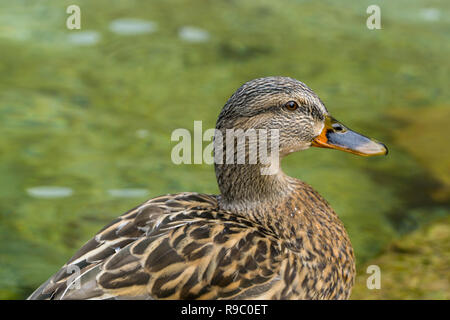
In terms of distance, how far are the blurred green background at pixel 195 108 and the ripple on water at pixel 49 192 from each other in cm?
2

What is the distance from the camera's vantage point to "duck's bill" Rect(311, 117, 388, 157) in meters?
3.43

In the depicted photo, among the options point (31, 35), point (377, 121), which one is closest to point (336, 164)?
point (377, 121)

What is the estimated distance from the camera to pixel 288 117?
339cm

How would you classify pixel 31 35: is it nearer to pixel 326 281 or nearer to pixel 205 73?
pixel 205 73

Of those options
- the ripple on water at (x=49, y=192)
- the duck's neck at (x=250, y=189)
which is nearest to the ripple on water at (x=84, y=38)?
the ripple on water at (x=49, y=192)

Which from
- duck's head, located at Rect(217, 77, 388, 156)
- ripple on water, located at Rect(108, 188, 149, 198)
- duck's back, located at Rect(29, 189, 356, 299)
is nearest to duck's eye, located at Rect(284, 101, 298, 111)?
duck's head, located at Rect(217, 77, 388, 156)

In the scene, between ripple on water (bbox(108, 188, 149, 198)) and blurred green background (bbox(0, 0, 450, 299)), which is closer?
blurred green background (bbox(0, 0, 450, 299))

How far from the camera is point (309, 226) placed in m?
3.43

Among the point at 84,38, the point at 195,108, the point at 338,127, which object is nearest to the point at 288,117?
the point at 338,127

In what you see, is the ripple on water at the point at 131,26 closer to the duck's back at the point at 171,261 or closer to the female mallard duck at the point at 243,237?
the female mallard duck at the point at 243,237

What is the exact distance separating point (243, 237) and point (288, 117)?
2.12 ft

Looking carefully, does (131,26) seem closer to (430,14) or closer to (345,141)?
(430,14)

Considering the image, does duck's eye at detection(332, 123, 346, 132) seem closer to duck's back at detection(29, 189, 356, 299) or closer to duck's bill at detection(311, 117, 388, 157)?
duck's bill at detection(311, 117, 388, 157)

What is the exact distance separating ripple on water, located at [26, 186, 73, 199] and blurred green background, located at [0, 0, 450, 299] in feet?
0.06
